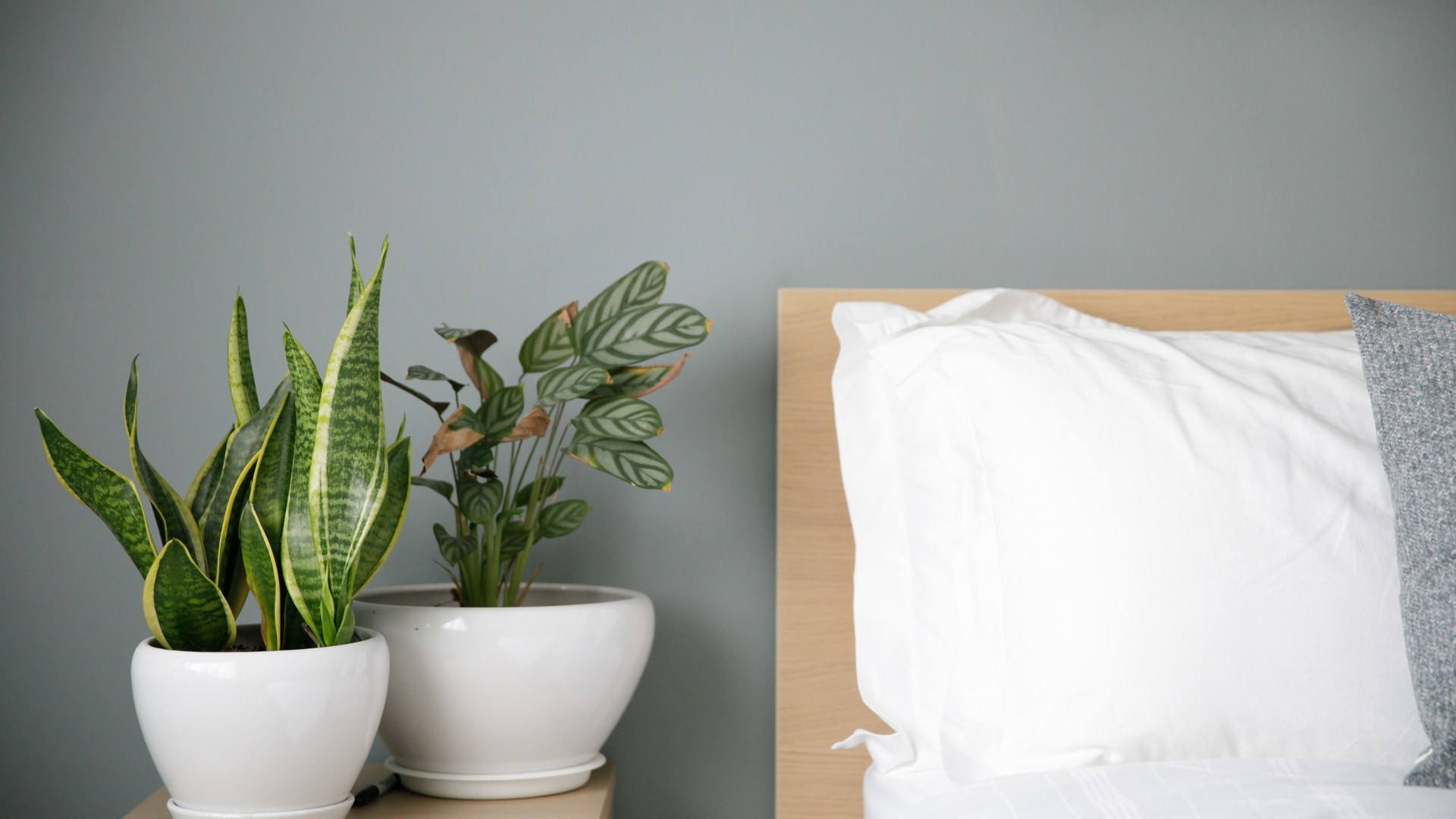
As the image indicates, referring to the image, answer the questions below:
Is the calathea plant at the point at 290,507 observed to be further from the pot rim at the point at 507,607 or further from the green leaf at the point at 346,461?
the pot rim at the point at 507,607

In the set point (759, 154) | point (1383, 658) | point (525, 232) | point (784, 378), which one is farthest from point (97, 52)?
point (1383, 658)

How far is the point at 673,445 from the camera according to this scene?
112 cm

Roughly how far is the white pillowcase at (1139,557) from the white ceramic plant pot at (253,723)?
0.47m

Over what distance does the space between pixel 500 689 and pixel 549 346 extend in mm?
334

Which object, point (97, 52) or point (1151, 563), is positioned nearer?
point (1151, 563)

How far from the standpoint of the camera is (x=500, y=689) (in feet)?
2.72

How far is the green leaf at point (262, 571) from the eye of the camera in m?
0.73

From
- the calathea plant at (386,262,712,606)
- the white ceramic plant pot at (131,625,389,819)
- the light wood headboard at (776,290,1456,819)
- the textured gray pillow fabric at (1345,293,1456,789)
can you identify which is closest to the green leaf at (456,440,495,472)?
the calathea plant at (386,262,712,606)

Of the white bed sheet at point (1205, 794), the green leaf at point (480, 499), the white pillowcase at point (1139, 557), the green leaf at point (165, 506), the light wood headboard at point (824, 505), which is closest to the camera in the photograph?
the white bed sheet at point (1205, 794)

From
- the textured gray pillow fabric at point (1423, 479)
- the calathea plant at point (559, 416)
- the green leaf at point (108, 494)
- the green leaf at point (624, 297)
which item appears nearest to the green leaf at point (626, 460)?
the calathea plant at point (559, 416)

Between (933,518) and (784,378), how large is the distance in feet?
1.00

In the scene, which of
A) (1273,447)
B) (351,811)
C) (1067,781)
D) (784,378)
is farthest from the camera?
(784,378)

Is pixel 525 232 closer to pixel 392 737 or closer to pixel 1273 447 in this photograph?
pixel 392 737

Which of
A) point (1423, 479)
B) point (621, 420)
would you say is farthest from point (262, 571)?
point (1423, 479)
